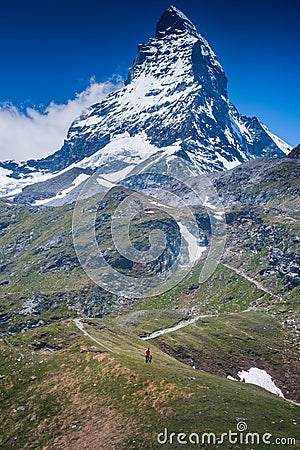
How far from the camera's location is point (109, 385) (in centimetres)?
7169

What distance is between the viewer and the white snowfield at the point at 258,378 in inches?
4902

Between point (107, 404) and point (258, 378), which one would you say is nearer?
point (107, 404)

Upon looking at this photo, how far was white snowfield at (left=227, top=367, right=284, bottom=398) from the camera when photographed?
124 meters

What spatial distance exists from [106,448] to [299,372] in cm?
9968

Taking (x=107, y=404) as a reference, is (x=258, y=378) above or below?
below

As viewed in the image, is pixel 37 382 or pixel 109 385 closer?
pixel 109 385

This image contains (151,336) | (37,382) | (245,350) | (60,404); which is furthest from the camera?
Answer: (151,336)

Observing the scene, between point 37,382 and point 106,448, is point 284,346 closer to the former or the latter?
point 37,382

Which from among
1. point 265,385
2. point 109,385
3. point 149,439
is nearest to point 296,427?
point 149,439

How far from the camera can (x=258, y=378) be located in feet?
429

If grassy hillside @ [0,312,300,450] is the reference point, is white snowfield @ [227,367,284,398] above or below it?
below

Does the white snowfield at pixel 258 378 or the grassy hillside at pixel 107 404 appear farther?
the white snowfield at pixel 258 378

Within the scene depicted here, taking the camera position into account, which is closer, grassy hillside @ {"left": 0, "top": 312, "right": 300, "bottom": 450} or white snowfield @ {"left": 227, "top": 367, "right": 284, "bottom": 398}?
grassy hillside @ {"left": 0, "top": 312, "right": 300, "bottom": 450}

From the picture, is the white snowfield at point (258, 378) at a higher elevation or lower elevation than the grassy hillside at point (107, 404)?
lower
